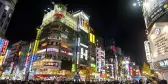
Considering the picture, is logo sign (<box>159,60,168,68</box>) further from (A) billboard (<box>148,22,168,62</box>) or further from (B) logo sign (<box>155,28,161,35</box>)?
(B) logo sign (<box>155,28,161,35</box>)

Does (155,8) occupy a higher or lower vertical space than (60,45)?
lower

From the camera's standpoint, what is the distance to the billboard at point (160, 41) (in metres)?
10.4

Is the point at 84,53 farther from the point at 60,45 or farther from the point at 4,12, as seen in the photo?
the point at 4,12

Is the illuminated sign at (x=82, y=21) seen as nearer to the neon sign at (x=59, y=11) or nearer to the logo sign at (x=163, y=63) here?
the neon sign at (x=59, y=11)

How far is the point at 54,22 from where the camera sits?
65.8m

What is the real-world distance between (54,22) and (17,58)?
49.1 meters

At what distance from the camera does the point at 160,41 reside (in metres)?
11.1

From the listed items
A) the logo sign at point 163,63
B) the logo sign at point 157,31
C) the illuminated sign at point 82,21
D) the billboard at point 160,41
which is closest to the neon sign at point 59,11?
the illuminated sign at point 82,21

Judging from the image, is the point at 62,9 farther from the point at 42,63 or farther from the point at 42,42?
the point at 42,63

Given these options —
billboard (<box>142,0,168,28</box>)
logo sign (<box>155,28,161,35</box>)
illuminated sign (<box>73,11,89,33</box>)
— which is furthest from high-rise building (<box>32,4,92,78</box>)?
logo sign (<box>155,28,161,35</box>)

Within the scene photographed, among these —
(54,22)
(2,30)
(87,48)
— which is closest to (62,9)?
(54,22)

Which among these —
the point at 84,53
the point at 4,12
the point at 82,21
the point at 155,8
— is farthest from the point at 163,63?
the point at 82,21


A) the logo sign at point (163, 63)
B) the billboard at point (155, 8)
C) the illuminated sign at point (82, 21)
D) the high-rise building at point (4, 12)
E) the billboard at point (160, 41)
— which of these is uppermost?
the illuminated sign at point (82, 21)

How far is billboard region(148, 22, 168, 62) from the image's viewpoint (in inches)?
408
